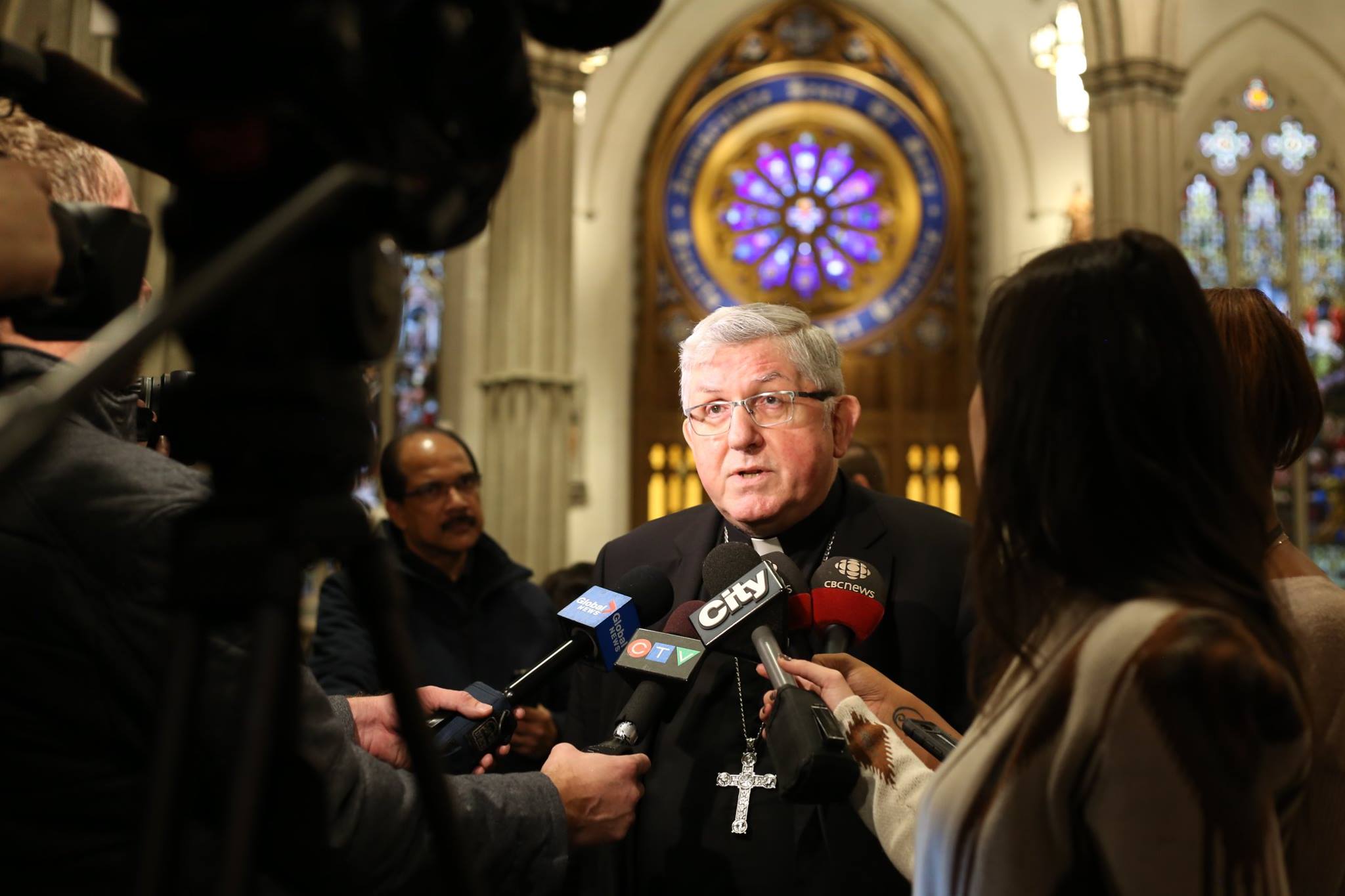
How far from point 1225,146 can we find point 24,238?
1184 cm

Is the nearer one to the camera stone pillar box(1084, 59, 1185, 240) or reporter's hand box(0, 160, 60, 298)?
reporter's hand box(0, 160, 60, 298)

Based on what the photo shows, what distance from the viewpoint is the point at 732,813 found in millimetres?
1942

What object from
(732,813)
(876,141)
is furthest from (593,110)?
(732,813)

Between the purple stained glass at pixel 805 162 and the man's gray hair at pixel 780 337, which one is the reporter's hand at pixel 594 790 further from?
the purple stained glass at pixel 805 162

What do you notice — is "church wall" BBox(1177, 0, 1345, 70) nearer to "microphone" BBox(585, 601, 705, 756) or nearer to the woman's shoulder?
"microphone" BBox(585, 601, 705, 756)

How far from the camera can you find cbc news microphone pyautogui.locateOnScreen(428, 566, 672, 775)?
161cm

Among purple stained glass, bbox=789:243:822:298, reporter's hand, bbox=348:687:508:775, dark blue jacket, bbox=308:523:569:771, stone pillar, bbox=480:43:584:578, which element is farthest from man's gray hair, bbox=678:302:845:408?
purple stained glass, bbox=789:243:822:298

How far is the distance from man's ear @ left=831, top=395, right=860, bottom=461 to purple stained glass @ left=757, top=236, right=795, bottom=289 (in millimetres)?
9418

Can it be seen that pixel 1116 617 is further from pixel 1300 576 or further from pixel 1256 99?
pixel 1256 99

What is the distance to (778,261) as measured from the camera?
11586 mm

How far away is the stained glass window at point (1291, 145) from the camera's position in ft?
36.9

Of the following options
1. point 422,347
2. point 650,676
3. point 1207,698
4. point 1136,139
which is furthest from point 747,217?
point 1207,698

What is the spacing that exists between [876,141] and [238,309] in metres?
11.3

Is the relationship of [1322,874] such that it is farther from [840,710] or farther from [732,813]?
[732,813]
